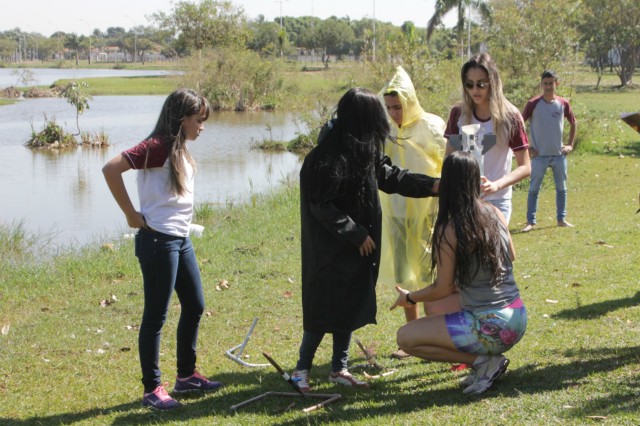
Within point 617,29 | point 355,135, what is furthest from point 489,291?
point 617,29

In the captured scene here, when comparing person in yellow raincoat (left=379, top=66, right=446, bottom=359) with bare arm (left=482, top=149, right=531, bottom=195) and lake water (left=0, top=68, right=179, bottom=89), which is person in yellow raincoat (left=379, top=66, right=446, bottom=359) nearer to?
bare arm (left=482, top=149, right=531, bottom=195)

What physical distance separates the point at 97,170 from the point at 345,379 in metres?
18.1

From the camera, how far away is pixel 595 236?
379 inches

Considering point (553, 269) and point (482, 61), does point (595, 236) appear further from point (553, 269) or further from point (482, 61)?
point (482, 61)

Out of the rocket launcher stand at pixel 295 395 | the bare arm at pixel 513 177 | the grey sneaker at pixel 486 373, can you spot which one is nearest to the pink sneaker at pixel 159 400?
the rocket launcher stand at pixel 295 395

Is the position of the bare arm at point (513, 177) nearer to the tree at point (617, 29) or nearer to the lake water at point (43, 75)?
the lake water at point (43, 75)

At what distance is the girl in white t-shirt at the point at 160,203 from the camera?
4652 millimetres

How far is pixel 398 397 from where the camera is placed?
15.6 ft

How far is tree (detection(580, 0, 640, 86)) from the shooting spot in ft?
169

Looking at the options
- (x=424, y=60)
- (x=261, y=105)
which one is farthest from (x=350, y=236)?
(x=261, y=105)

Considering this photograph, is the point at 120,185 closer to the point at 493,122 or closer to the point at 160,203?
the point at 160,203

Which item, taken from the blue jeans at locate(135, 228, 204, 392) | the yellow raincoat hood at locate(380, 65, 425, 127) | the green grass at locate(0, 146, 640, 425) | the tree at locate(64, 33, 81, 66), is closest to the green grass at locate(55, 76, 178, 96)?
the green grass at locate(0, 146, 640, 425)

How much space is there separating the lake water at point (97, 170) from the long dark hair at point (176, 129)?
26.4 ft

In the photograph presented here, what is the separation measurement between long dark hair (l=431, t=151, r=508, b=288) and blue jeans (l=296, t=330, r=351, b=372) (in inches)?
35.0
